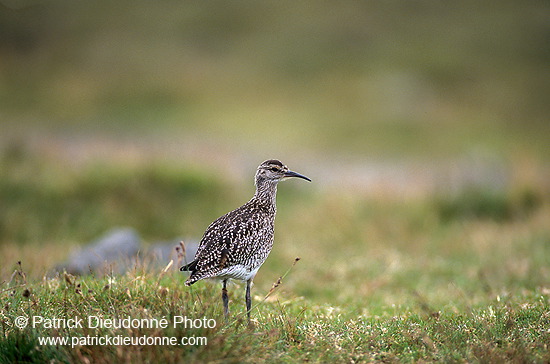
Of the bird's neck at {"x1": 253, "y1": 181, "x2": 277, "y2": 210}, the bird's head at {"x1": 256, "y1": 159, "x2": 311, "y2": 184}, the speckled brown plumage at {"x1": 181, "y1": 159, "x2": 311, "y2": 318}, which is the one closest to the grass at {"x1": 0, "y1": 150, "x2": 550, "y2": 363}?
the speckled brown plumage at {"x1": 181, "y1": 159, "x2": 311, "y2": 318}

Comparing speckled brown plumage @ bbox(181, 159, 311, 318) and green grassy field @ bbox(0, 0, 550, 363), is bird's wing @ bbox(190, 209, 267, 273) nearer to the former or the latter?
speckled brown plumage @ bbox(181, 159, 311, 318)

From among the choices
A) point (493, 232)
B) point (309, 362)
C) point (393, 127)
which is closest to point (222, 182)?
point (493, 232)

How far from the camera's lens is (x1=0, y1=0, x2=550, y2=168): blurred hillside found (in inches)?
1383

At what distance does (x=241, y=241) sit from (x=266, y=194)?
1084mm

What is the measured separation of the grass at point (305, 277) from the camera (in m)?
6.07

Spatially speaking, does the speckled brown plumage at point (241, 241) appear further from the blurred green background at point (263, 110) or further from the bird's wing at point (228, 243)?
the blurred green background at point (263, 110)

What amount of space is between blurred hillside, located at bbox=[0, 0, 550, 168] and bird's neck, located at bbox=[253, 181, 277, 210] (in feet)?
50.4

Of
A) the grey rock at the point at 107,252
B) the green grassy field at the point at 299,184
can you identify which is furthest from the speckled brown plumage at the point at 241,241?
the grey rock at the point at 107,252

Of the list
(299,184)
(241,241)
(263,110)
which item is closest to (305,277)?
(241,241)

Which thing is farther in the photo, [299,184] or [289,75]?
[289,75]

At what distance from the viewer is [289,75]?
1795 inches

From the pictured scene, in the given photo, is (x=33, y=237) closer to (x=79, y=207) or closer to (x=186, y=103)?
(x=79, y=207)

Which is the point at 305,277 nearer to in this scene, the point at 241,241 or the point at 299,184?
the point at 241,241

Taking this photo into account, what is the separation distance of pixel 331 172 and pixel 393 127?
42.7ft
